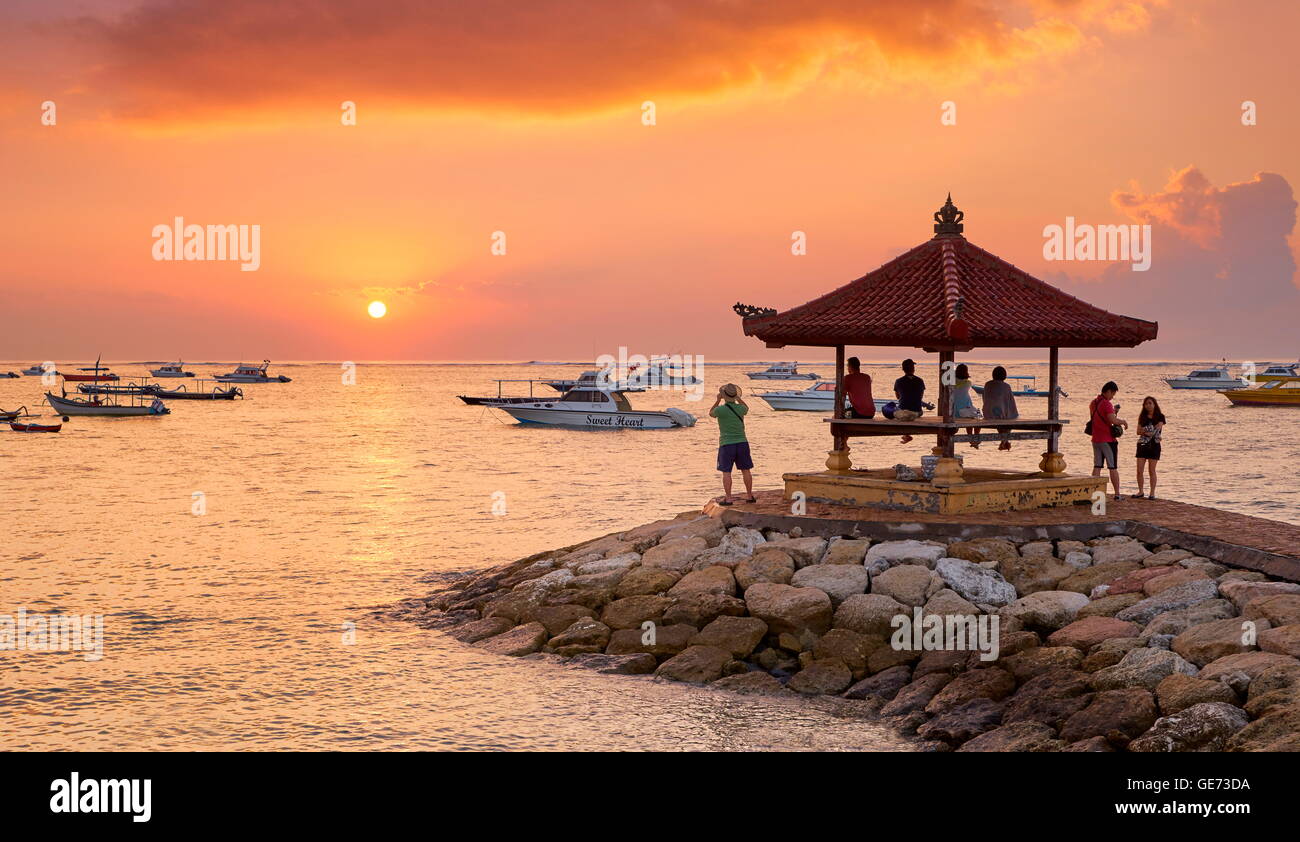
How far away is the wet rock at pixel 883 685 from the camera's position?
13070 millimetres

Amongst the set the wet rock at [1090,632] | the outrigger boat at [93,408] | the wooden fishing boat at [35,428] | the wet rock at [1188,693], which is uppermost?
the outrigger boat at [93,408]

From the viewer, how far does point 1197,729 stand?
33.6 feet

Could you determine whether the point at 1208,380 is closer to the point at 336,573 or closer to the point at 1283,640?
the point at 336,573

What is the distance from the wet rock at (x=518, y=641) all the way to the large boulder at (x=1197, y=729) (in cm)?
802

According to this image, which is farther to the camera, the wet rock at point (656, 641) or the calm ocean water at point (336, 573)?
the wet rock at point (656, 641)

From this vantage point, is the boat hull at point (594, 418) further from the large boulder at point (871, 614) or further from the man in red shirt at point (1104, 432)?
the large boulder at point (871, 614)

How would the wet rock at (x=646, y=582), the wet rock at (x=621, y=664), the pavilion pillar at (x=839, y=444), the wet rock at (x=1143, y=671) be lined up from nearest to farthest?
the wet rock at (x=1143, y=671) < the wet rock at (x=621, y=664) < the wet rock at (x=646, y=582) < the pavilion pillar at (x=839, y=444)

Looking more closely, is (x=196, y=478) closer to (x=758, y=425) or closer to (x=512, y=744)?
(x=512, y=744)

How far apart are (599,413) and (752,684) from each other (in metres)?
56.4

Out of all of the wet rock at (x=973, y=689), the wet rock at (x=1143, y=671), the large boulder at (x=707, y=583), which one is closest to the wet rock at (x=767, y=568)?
the large boulder at (x=707, y=583)

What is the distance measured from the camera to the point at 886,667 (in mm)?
13570

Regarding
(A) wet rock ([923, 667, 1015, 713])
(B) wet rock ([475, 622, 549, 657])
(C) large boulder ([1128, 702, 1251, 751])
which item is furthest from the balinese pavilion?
(C) large boulder ([1128, 702, 1251, 751])
